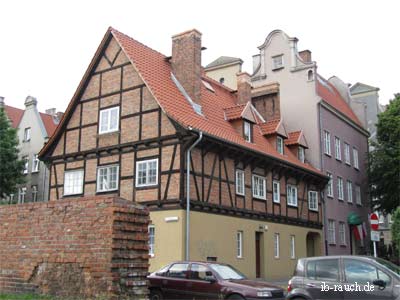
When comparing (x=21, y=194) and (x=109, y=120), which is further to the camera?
(x=21, y=194)

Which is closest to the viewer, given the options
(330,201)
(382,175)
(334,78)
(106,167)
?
(106,167)

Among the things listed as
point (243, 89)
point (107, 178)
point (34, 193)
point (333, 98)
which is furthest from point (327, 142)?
point (34, 193)

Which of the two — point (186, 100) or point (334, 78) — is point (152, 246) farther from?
point (334, 78)

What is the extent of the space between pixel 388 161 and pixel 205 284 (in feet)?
79.7

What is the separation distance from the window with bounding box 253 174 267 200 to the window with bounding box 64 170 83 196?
323 inches

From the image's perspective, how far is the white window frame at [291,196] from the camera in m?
27.0

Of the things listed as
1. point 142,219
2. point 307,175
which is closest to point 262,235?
point 307,175

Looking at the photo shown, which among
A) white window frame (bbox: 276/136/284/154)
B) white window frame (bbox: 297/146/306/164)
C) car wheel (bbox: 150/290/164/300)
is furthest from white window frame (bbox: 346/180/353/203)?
A: car wheel (bbox: 150/290/164/300)

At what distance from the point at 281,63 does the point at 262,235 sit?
13.7 m

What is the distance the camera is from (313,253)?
98.3ft

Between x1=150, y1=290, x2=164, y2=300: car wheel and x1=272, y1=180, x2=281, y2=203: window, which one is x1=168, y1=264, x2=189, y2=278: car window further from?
x1=272, y1=180, x2=281, y2=203: window

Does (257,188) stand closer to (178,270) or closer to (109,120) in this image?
(109,120)

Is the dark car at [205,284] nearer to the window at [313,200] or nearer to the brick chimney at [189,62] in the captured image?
the brick chimney at [189,62]

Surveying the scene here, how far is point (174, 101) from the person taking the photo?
2181 cm
